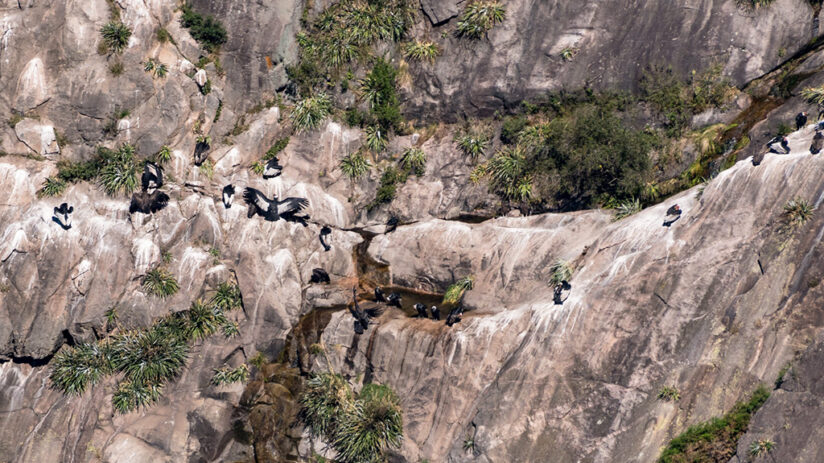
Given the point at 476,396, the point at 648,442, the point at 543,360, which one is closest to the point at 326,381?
the point at 476,396

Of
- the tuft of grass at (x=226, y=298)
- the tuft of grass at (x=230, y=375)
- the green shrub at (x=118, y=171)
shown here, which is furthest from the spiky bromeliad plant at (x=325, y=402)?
the green shrub at (x=118, y=171)

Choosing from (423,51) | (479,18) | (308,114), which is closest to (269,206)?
(308,114)

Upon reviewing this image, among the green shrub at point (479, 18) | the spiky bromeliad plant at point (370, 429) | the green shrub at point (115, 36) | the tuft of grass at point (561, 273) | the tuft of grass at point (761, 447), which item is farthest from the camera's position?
the green shrub at point (479, 18)

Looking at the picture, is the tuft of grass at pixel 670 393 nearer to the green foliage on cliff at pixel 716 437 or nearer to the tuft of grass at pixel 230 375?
the green foliage on cliff at pixel 716 437

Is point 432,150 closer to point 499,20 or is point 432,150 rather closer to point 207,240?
point 499,20

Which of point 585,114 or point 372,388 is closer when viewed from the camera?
point 372,388

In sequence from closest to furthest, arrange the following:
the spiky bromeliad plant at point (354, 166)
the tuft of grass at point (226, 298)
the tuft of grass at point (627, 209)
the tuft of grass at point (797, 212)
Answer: the tuft of grass at point (797, 212), the tuft of grass at point (627, 209), the tuft of grass at point (226, 298), the spiky bromeliad plant at point (354, 166)
